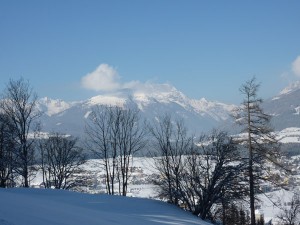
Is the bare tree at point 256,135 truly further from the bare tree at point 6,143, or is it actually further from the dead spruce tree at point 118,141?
the bare tree at point 6,143

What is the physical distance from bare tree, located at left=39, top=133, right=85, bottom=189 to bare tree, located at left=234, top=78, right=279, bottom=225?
16.5m

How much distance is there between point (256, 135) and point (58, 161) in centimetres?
1913

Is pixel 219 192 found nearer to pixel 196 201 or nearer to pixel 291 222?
pixel 196 201

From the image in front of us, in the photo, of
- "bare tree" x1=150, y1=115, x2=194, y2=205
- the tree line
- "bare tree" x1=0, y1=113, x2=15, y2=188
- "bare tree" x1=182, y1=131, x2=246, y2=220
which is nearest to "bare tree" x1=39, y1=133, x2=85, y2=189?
the tree line

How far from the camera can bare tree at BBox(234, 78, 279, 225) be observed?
2336 centimetres

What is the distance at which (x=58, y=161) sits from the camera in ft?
115

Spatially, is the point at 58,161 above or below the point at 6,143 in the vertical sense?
below

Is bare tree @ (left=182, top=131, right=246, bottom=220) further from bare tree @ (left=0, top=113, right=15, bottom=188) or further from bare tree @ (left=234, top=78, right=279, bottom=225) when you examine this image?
bare tree @ (left=0, top=113, right=15, bottom=188)

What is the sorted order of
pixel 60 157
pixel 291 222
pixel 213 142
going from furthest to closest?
pixel 291 222 → pixel 60 157 → pixel 213 142

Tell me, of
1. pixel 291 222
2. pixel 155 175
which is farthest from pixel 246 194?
pixel 291 222

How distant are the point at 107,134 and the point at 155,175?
607 centimetres

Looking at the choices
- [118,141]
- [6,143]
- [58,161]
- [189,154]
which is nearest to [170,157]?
[189,154]

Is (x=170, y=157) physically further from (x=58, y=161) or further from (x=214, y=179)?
(x=58, y=161)

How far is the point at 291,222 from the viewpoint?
43312 millimetres
